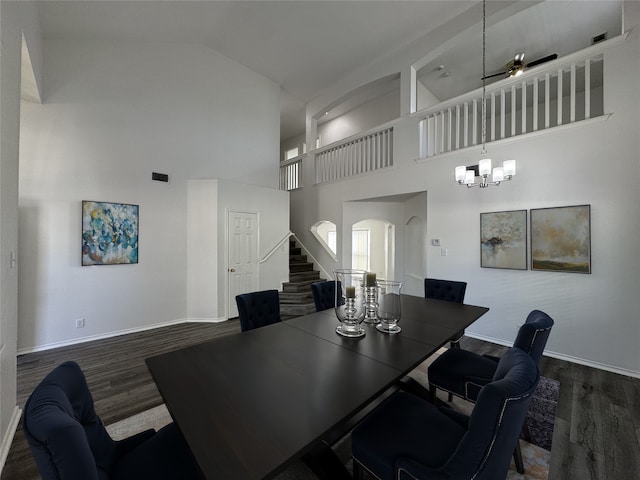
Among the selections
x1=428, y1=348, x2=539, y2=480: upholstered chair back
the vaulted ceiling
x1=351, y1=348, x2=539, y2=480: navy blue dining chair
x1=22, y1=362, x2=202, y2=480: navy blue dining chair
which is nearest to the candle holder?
x1=351, y1=348, x2=539, y2=480: navy blue dining chair

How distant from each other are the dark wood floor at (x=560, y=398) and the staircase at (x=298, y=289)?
1614 millimetres

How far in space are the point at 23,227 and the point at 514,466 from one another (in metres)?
5.74

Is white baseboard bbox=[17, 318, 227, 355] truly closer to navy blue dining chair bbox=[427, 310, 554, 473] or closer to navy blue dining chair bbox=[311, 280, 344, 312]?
navy blue dining chair bbox=[311, 280, 344, 312]

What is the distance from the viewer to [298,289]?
231 inches

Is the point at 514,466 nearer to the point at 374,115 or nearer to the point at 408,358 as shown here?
the point at 408,358

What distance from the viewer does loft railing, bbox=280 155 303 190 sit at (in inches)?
307

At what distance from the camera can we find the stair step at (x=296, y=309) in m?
5.30

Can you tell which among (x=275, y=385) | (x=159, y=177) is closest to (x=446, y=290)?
(x=275, y=385)

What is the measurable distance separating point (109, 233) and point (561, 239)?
6359 millimetres

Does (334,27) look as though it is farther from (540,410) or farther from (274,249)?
(540,410)

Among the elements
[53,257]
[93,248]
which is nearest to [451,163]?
[93,248]

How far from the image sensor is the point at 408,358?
156 cm

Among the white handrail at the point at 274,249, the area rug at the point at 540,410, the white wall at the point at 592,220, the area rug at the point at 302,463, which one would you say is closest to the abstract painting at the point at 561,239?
the white wall at the point at 592,220

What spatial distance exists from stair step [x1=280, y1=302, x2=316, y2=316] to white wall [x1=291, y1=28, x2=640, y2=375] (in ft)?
7.72
